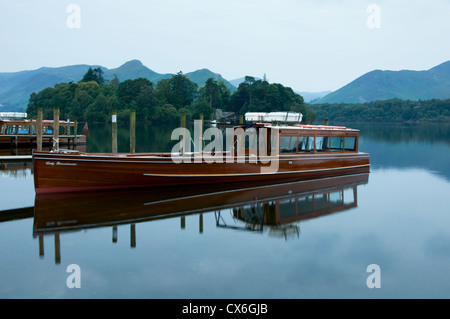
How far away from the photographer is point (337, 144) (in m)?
22.9

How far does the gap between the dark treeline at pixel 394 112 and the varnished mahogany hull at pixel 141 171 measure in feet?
410

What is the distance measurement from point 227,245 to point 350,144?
14.6 meters

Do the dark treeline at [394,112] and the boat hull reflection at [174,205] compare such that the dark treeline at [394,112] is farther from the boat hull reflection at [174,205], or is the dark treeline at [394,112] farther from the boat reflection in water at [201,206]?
the boat hull reflection at [174,205]

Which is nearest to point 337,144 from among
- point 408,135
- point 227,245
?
point 227,245

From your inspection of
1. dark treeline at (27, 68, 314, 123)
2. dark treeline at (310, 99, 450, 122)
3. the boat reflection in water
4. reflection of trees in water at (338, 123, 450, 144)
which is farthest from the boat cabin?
dark treeline at (310, 99, 450, 122)

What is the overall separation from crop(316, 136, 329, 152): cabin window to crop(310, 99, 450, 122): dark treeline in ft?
402

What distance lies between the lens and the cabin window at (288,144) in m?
19.9

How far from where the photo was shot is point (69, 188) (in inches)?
648

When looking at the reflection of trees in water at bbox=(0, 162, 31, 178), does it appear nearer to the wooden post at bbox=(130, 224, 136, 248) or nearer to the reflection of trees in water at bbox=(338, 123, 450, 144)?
the wooden post at bbox=(130, 224, 136, 248)

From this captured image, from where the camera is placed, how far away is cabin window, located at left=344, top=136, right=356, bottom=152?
2325 cm

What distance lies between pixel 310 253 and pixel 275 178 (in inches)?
397

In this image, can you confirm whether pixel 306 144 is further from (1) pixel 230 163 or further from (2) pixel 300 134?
(1) pixel 230 163
